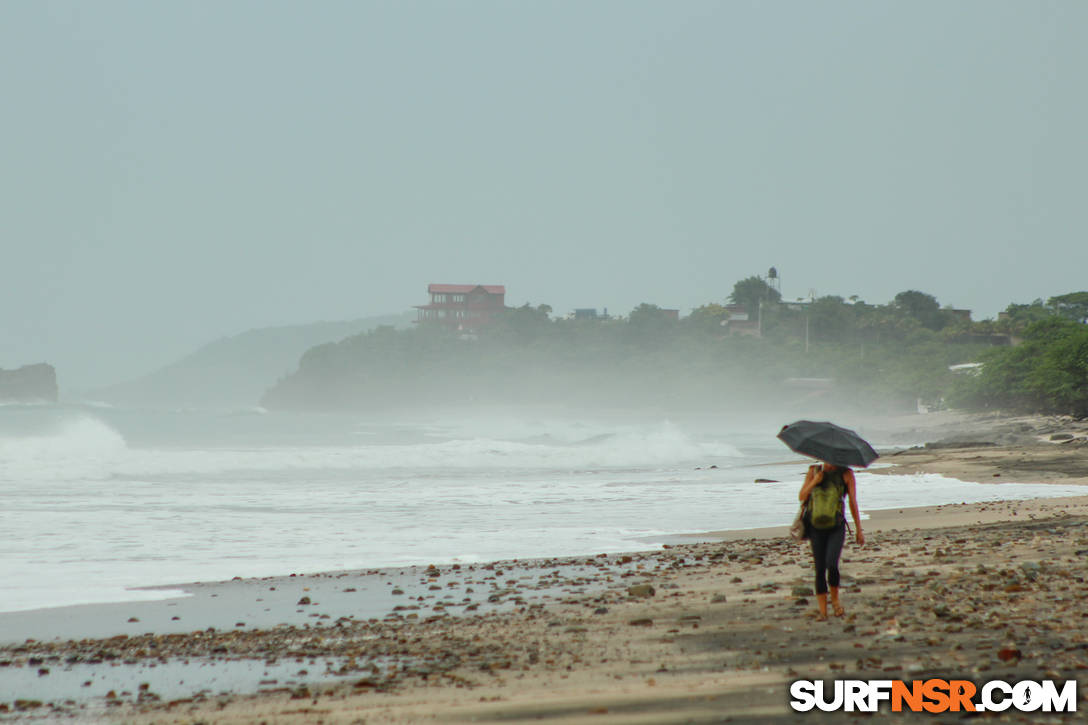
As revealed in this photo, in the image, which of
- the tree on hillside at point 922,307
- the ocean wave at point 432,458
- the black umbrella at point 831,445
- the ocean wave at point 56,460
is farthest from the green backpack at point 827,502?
the tree on hillside at point 922,307

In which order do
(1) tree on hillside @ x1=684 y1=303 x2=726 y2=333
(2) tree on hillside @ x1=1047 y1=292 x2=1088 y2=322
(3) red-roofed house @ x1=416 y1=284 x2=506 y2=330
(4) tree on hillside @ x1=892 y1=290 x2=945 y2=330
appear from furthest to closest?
(3) red-roofed house @ x1=416 y1=284 x2=506 y2=330
(1) tree on hillside @ x1=684 y1=303 x2=726 y2=333
(4) tree on hillside @ x1=892 y1=290 x2=945 y2=330
(2) tree on hillside @ x1=1047 y1=292 x2=1088 y2=322

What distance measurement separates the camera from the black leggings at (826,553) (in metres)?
7.82

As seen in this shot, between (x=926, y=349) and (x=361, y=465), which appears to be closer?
(x=361, y=465)

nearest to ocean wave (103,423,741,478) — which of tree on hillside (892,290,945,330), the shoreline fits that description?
the shoreline

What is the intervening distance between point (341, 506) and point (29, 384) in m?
118

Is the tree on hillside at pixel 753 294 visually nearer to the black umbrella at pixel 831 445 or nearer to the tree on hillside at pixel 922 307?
the tree on hillside at pixel 922 307

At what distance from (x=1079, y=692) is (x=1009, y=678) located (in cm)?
38

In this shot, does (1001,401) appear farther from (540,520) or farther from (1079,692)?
(1079,692)

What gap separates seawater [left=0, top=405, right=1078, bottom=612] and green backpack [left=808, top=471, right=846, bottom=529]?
18.2 feet

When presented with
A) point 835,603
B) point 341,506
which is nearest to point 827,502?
point 835,603

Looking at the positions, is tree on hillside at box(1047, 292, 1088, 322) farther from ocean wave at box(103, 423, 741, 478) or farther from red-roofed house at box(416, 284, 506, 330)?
red-roofed house at box(416, 284, 506, 330)

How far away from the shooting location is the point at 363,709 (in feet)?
19.1

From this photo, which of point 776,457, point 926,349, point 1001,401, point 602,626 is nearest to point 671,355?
point 926,349

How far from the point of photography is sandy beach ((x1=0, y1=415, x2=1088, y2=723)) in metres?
5.88
